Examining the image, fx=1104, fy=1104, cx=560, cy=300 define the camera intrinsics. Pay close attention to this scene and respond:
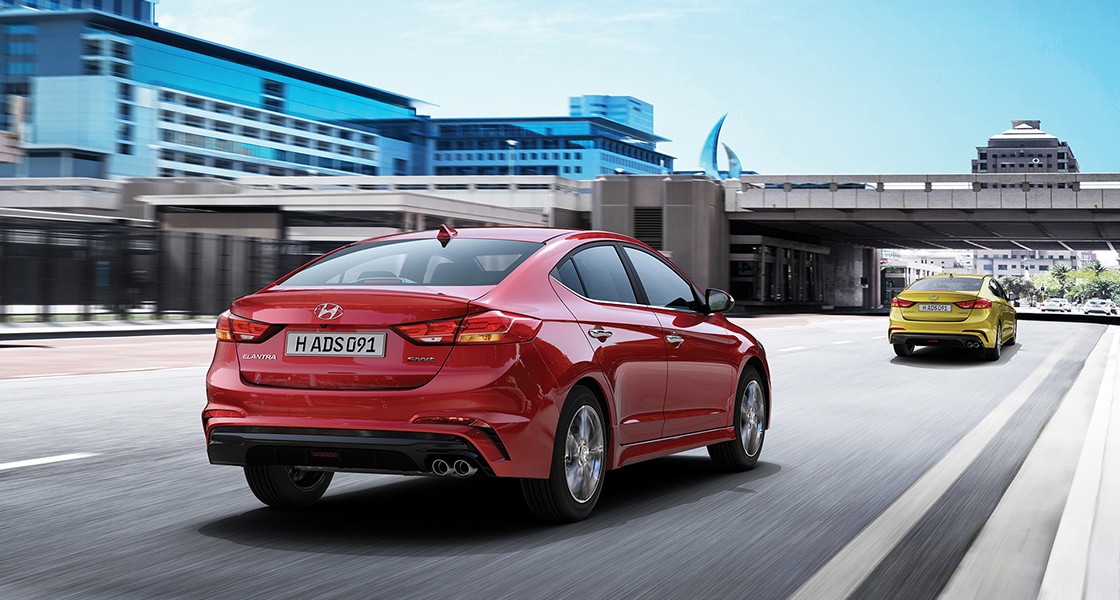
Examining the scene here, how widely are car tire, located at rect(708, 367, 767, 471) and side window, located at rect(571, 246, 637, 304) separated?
53.8 inches

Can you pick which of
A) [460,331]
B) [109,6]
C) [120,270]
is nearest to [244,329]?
[460,331]

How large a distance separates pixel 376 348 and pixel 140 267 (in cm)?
2568

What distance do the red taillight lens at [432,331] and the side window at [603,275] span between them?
102 cm

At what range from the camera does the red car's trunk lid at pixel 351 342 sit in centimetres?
470

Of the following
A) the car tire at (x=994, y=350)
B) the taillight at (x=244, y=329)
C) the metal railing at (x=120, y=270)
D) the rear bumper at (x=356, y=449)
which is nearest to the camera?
the rear bumper at (x=356, y=449)

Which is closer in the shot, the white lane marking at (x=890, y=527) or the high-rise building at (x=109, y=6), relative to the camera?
the white lane marking at (x=890, y=527)

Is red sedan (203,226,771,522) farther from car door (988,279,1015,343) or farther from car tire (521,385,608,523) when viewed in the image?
car door (988,279,1015,343)

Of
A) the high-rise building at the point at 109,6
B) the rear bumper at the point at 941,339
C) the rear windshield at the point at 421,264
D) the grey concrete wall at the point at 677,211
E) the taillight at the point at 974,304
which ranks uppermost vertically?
the high-rise building at the point at 109,6

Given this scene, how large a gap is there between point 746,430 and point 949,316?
12.1 m

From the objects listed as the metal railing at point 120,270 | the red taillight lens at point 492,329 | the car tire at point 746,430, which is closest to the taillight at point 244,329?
the red taillight lens at point 492,329

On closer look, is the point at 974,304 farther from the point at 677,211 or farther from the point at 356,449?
the point at 677,211

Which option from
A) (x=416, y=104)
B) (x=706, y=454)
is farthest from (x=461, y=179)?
(x=416, y=104)

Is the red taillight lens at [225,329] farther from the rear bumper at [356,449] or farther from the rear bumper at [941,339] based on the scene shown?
the rear bumper at [941,339]

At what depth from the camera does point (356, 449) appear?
15.3ft
